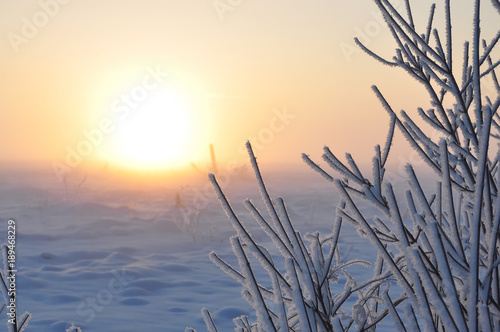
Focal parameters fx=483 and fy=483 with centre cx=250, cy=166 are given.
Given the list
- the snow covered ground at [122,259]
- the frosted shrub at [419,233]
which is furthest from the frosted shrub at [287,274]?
the snow covered ground at [122,259]

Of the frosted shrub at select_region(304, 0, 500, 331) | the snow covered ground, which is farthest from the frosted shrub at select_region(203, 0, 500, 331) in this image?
the snow covered ground

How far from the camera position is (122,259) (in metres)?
6.81

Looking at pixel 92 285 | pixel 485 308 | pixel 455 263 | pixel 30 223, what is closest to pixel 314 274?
pixel 455 263

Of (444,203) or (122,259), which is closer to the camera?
(444,203)

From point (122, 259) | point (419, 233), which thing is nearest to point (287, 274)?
point (419, 233)

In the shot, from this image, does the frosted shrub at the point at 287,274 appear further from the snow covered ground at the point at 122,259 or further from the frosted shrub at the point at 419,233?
the snow covered ground at the point at 122,259

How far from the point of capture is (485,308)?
832 millimetres

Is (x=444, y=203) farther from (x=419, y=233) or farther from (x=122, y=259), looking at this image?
(x=122, y=259)

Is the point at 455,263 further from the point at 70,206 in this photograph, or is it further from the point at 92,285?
the point at 70,206

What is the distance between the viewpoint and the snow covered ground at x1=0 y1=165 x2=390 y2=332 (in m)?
4.57

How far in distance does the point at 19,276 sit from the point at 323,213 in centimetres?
822

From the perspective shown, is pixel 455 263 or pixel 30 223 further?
pixel 30 223

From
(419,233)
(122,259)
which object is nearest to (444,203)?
(419,233)

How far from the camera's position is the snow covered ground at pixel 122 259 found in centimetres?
457
